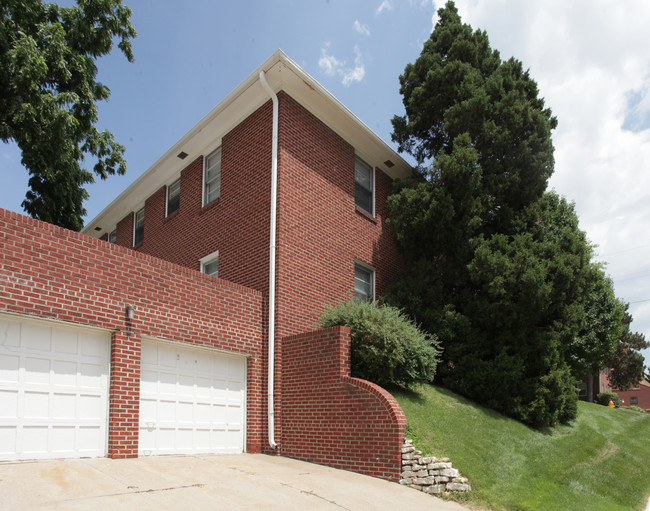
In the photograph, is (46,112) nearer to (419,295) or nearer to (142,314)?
(142,314)

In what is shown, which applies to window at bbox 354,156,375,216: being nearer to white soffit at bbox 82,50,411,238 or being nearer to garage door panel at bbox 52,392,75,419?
white soffit at bbox 82,50,411,238

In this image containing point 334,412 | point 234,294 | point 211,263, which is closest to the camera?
point 334,412

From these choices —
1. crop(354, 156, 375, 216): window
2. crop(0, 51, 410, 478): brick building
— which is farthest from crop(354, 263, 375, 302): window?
crop(354, 156, 375, 216): window

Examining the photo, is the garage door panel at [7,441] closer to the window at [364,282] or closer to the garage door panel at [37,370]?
the garage door panel at [37,370]

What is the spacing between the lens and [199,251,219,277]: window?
12914 mm

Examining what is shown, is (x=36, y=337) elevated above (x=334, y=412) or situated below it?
above

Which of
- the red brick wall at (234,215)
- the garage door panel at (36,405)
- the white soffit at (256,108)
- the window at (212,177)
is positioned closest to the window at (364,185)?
the white soffit at (256,108)

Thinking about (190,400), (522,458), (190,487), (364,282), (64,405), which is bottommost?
(522,458)

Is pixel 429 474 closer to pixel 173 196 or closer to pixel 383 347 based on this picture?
pixel 383 347

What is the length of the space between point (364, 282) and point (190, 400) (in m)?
5.99

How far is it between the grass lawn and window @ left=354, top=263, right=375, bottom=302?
2.94m

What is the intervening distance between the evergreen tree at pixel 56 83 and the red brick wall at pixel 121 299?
534 cm

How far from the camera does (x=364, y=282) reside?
13898mm

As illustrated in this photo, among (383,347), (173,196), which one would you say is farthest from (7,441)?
(173,196)
